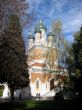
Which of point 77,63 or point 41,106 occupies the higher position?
point 77,63

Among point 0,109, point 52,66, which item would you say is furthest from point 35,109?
point 52,66

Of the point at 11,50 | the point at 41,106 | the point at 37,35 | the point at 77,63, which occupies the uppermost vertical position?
the point at 37,35

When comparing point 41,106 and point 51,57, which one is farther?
point 51,57

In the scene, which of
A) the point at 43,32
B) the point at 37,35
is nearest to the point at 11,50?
the point at 37,35

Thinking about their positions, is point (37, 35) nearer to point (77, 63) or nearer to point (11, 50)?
point (77, 63)

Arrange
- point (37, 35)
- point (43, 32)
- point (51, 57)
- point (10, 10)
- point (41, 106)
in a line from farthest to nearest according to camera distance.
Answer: point (43, 32)
point (37, 35)
point (51, 57)
point (41, 106)
point (10, 10)

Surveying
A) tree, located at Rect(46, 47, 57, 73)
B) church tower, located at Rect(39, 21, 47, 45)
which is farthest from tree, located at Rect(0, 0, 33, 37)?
church tower, located at Rect(39, 21, 47, 45)

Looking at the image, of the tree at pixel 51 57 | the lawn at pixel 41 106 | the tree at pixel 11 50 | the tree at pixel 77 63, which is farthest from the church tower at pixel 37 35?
the tree at pixel 11 50

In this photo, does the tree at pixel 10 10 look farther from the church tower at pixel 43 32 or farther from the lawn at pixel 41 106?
the church tower at pixel 43 32

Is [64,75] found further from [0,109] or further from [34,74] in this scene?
[34,74]

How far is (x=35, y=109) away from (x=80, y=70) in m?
5.78

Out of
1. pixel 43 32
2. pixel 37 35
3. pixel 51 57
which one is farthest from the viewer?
pixel 43 32

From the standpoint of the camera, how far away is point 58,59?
156 ft

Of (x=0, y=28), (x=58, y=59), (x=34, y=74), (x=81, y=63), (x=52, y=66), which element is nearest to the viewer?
(x=0, y=28)
